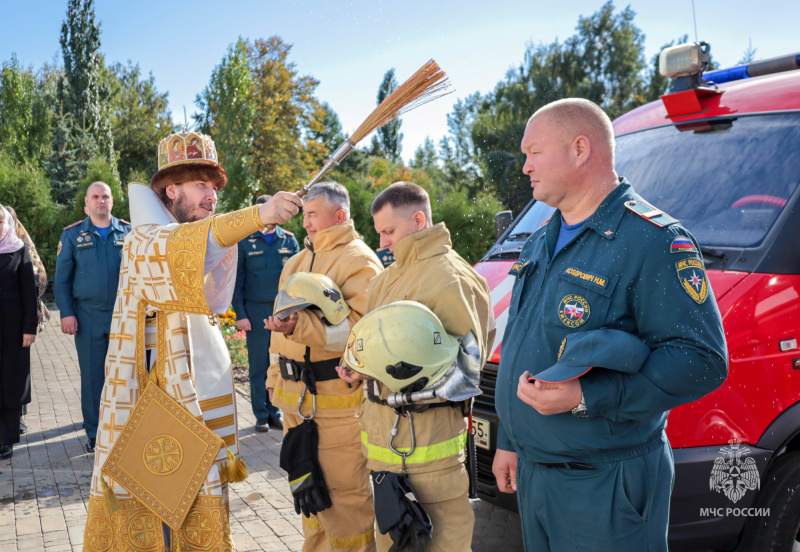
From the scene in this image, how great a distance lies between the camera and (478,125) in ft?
140

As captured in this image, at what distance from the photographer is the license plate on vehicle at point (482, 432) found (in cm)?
376

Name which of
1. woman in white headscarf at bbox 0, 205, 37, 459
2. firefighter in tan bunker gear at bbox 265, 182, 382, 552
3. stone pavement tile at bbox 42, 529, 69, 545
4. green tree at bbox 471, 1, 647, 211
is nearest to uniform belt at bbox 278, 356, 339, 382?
firefighter in tan bunker gear at bbox 265, 182, 382, 552

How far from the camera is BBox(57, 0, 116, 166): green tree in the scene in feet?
118

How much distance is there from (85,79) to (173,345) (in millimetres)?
38914

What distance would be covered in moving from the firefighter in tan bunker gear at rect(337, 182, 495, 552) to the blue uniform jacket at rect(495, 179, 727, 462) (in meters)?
0.66

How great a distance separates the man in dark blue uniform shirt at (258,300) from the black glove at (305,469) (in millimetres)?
3738

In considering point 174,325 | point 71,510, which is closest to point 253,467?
point 71,510

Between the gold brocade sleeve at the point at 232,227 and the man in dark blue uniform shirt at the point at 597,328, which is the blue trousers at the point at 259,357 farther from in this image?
the man in dark blue uniform shirt at the point at 597,328

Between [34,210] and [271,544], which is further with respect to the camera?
[34,210]

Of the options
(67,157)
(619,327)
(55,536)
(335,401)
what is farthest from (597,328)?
(67,157)

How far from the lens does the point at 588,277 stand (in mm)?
2252

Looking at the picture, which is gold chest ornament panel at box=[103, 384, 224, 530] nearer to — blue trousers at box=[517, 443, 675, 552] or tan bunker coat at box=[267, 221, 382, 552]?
tan bunker coat at box=[267, 221, 382, 552]

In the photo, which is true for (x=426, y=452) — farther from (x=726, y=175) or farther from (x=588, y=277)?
(x=726, y=175)

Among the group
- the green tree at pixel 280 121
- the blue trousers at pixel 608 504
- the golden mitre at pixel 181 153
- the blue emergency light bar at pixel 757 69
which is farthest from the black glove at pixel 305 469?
the green tree at pixel 280 121
